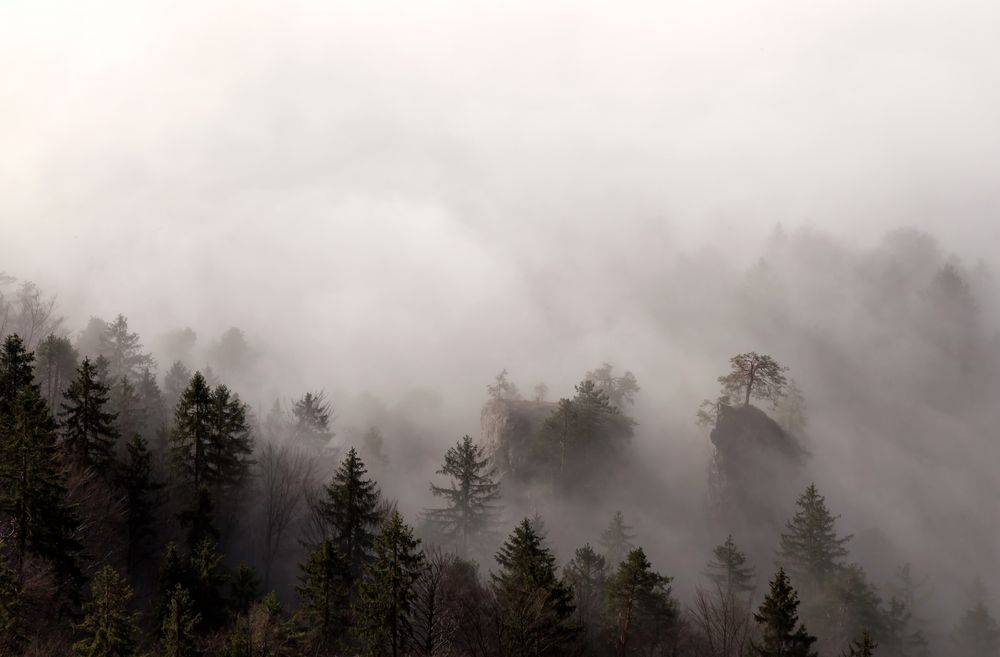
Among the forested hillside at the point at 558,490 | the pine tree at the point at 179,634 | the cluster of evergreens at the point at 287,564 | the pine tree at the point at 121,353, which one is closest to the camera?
the pine tree at the point at 179,634

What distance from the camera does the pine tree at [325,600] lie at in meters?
32.3

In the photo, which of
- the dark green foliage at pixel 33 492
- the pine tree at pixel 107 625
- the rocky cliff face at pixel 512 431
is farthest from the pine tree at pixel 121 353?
the pine tree at pixel 107 625

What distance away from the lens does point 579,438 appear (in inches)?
2751

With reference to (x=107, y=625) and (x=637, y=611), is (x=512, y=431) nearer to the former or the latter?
(x=637, y=611)

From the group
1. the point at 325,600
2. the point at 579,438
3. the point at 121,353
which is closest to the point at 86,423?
the point at 325,600

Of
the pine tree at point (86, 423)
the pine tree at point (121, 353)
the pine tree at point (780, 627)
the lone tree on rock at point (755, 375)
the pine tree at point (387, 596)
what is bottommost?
the pine tree at point (387, 596)

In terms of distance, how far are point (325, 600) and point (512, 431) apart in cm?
4973

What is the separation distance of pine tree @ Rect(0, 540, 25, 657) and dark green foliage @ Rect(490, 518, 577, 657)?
17149mm

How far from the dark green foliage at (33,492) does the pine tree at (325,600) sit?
10908mm

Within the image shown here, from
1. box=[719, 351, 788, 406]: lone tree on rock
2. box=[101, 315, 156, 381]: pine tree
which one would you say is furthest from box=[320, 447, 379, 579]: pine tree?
box=[101, 315, 156, 381]: pine tree

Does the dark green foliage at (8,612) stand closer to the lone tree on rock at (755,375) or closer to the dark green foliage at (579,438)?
the dark green foliage at (579,438)

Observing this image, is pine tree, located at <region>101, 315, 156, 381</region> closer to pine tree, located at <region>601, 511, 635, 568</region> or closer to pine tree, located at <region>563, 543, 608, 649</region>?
pine tree, located at <region>601, 511, 635, 568</region>

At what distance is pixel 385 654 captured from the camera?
28812mm

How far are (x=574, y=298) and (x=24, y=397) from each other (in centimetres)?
16954
